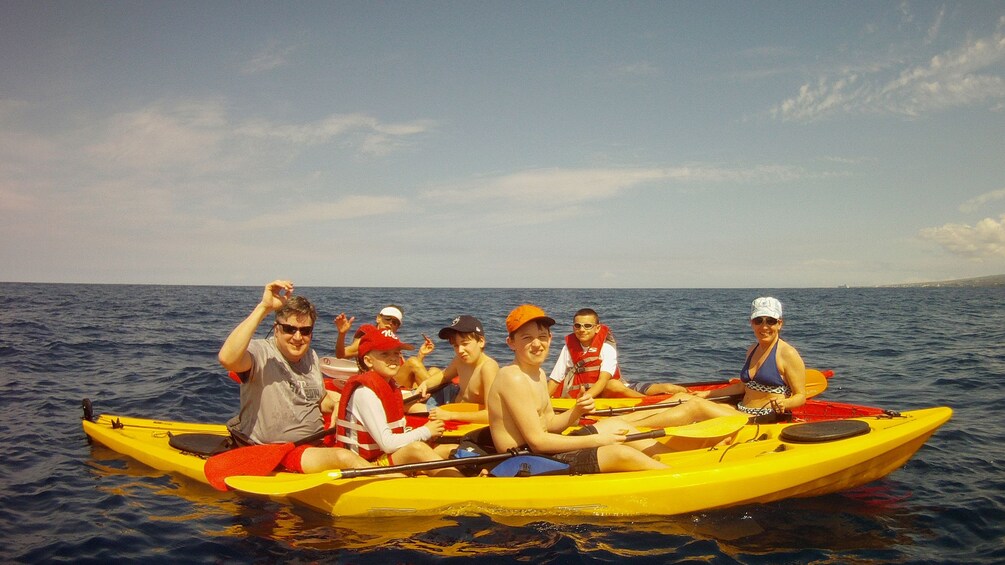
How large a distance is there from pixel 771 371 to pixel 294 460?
15.7 ft

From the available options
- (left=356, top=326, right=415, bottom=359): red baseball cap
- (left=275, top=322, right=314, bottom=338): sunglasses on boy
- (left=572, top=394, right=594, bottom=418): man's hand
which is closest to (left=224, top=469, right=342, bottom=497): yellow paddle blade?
(left=356, top=326, right=415, bottom=359): red baseball cap

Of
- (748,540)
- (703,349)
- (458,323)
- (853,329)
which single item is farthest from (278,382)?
(853,329)

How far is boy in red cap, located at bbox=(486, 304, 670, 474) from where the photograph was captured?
14.3 feet

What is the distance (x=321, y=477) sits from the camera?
4.62 m

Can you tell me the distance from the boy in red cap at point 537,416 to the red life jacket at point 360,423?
854mm

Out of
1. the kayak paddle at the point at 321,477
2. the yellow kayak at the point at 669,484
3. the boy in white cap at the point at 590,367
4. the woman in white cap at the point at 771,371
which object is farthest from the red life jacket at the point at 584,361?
the kayak paddle at the point at 321,477

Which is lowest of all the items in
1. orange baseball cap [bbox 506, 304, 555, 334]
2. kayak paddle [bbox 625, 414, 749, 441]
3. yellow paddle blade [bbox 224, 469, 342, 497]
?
yellow paddle blade [bbox 224, 469, 342, 497]

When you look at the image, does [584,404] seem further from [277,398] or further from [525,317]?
[277,398]

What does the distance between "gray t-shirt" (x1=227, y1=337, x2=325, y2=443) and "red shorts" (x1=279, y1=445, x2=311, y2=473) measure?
22cm

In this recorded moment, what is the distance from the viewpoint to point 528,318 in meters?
4.29

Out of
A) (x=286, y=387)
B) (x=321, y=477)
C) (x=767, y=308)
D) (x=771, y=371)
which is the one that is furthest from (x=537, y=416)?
(x=771, y=371)

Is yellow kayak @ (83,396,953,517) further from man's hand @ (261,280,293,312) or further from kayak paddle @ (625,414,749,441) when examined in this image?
man's hand @ (261,280,293,312)

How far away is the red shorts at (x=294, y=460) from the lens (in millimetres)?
5016

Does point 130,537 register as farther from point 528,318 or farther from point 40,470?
point 528,318
